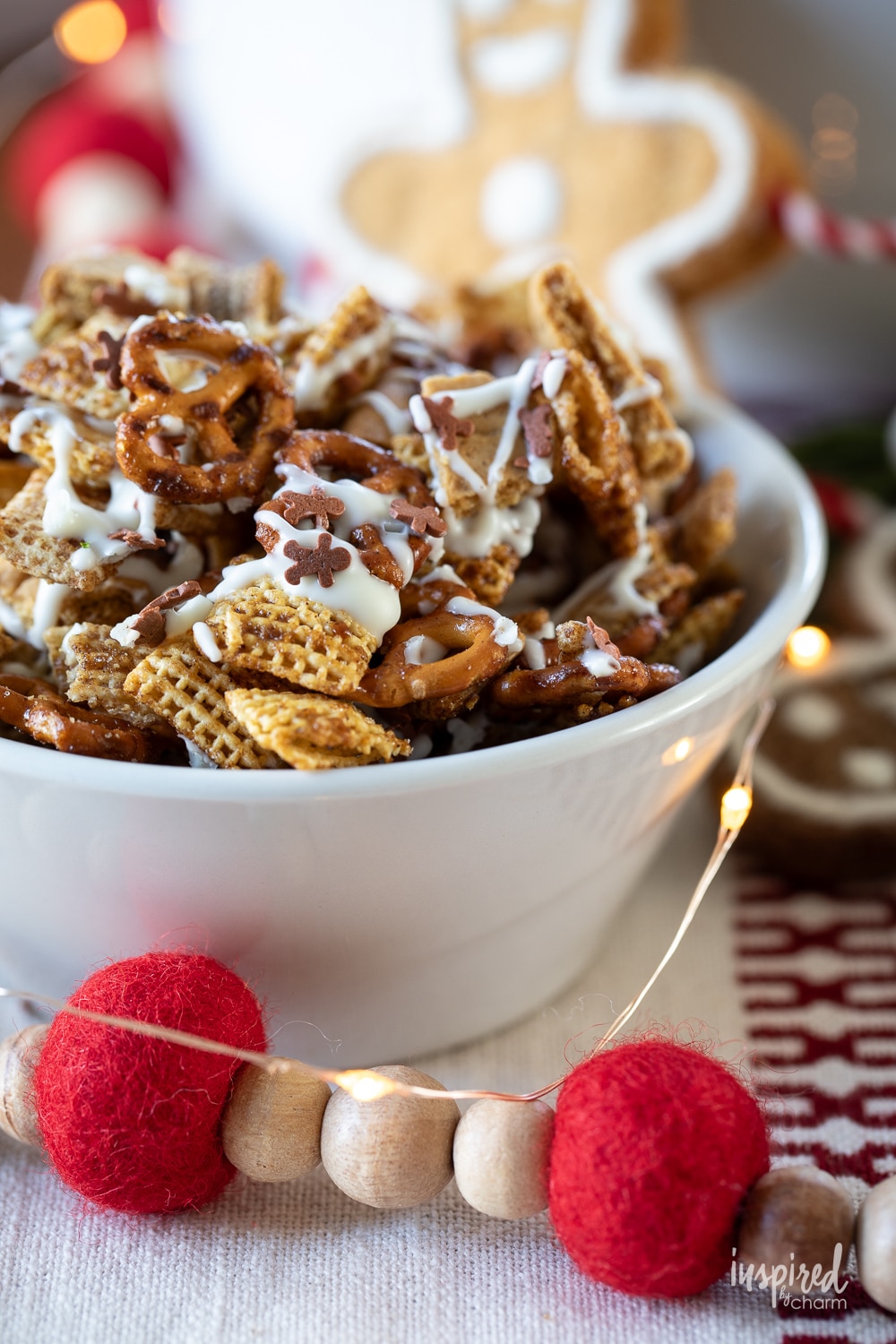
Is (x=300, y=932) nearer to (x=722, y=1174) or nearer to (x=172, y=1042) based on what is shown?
(x=172, y=1042)

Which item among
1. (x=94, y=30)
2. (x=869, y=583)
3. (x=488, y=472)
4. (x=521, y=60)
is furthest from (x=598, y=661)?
(x=94, y=30)

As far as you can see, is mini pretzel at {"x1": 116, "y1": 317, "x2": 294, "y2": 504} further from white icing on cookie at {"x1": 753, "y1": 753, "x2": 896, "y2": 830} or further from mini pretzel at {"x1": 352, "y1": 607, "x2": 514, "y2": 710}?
white icing on cookie at {"x1": 753, "y1": 753, "x2": 896, "y2": 830}

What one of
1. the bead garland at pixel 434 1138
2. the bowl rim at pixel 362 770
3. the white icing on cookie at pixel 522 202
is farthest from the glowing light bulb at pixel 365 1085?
the white icing on cookie at pixel 522 202

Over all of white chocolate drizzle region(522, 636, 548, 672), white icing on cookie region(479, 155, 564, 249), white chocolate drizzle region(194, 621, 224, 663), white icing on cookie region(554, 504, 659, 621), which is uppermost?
white chocolate drizzle region(194, 621, 224, 663)

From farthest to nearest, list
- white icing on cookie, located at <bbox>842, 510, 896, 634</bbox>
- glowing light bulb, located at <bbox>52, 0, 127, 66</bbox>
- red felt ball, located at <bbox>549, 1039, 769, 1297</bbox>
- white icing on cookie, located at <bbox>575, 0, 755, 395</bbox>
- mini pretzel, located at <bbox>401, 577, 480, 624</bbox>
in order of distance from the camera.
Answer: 1. glowing light bulb, located at <bbox>52, 0, 127, 66</bbox>
2. white icing on cookie, located at <bbox>575, 0, 755, 395</bbox>
3. white icing on cookie, located at <bbox>842, 510, 896, 634</bbox>
4. mini pretzel, located at <bbox>401, 577, 480, 624</bbox>
5. red felt ball, located at <bbox>549, 1039, 769, 1297</bbox>

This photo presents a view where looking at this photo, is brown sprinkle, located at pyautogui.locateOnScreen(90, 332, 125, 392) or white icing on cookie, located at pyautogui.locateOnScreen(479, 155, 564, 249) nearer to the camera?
brown sprinkle, located at pyautogui.locateOnScreen(90, 332, 125, 392)

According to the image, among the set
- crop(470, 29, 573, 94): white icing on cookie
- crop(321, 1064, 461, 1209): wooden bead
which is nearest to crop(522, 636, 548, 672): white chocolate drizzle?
crop(321, 1064, 461, 1209): wooden bead

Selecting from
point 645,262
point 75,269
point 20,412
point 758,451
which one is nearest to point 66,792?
point 20,412
